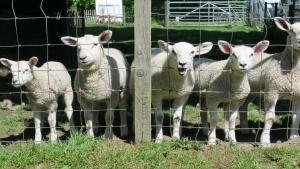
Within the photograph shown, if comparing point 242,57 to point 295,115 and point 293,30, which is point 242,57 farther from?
point 295,115

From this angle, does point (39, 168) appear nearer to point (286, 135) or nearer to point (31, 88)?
point (31, 88)

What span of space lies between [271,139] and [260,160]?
1.40 metres

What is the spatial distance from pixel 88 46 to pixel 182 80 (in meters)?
1.38

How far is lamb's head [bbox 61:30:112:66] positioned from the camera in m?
6.48

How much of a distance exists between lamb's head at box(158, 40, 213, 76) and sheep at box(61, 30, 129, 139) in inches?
32.2

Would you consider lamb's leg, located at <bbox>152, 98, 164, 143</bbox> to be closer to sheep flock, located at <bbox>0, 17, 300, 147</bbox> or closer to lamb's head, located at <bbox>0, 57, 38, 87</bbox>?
sheep flock, located at <bbox>0, 17, 300, 147</bbox>

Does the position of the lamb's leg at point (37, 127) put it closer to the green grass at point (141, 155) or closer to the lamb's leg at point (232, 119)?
the green grass at point (141, 155)

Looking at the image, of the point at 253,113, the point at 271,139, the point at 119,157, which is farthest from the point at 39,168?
the point at 253,113

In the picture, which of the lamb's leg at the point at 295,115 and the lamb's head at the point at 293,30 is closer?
the lamb's head at the point at 293,30

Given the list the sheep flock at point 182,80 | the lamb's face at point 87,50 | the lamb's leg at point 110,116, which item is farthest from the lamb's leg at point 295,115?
the lamb's face at point 87,50

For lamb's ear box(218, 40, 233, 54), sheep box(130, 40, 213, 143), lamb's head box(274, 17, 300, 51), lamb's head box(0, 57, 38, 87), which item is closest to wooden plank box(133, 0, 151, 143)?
sheep box(130, 40, 213, 143)

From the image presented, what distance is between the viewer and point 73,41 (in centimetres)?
661

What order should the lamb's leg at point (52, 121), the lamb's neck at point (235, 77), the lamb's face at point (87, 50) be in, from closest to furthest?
the lamb's face at point (87, 50)
the lamb's neck at point (235, 77)
the lamb's leg at point (52, 121)

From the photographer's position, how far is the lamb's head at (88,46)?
6477mm
